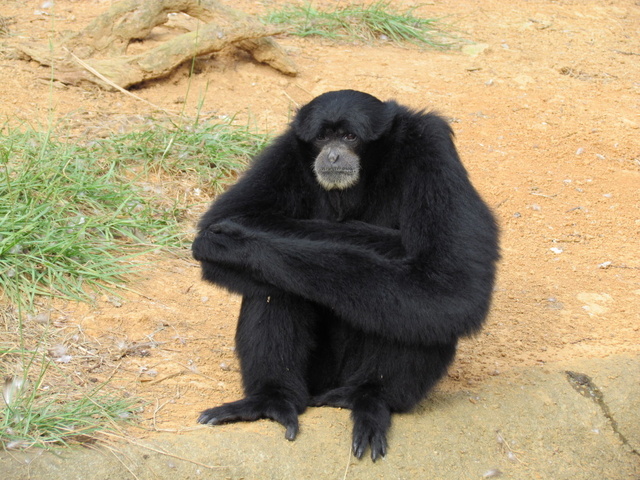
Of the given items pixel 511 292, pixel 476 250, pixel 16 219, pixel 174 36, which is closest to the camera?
pixel 476 250

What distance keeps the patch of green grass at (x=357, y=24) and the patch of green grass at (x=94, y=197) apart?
10.2ft

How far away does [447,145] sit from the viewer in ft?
14.1

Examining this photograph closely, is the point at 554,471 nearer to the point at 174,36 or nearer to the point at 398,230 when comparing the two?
the point at 398,230

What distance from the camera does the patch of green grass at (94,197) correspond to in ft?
18.3

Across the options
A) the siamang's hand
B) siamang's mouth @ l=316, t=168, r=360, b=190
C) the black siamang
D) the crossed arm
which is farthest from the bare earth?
siamang's mouth @ l=316, t=168, r=360, b=190

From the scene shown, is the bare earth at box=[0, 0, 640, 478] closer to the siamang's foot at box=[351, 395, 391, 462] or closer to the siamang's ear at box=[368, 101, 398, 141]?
the siamang's foot at box=[351, 395, 391, 462]

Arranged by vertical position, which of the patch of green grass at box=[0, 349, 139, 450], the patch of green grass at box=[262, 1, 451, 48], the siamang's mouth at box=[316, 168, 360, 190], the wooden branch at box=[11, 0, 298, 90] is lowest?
the patch of green grass at box=[262, 1, 451, 48]

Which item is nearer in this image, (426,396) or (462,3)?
(426,396)

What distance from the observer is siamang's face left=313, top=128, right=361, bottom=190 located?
4.37 metres

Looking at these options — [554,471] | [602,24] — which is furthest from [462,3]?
[554,471]

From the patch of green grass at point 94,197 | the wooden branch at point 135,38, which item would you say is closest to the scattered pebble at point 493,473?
the patch of green grass at point 94,197

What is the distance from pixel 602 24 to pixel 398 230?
8944 mm

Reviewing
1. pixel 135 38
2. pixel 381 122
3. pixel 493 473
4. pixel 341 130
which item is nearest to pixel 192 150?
pixel 135 38

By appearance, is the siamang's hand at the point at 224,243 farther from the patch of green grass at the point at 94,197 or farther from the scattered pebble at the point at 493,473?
the scattered pebble at the point at 493,473
